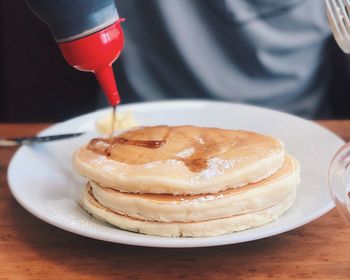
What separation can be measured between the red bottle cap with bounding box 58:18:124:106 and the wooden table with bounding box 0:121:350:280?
0.78 feet

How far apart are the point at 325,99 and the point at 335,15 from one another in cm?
71

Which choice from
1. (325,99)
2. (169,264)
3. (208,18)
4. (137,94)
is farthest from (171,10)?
(169,264)

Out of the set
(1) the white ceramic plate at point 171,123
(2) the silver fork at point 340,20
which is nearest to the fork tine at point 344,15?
(2) the silver fork at point 340,20

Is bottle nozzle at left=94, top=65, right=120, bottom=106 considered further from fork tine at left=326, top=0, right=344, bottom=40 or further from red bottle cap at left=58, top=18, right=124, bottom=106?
fork tine at left=326, top=0, right=344, bottom=40

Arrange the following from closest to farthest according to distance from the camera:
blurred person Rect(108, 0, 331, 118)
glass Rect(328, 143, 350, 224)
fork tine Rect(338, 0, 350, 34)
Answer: glass Rect(328, 143, 350, 224) < fork tine Rect(338, 0, 350, 34) < blurred person Rect(108, 0, 331, 118)

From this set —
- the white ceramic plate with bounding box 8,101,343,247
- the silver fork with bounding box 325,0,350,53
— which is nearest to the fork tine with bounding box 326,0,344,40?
the silver fork with bounding box 325,0,350,53

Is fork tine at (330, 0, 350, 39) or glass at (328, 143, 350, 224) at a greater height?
fork tine at (330, 0, 350, 39)

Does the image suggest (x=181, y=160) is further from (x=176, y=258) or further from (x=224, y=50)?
(x=224, y=50)

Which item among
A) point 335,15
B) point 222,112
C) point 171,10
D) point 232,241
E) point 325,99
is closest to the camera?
point 232,241

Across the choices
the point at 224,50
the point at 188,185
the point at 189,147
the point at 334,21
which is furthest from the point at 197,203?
the point at 224,50

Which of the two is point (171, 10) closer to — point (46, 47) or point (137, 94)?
point (137, 94)

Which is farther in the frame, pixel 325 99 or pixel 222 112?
pixel 325 99

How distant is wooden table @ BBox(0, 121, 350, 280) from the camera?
760mm

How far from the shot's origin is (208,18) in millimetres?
1520
